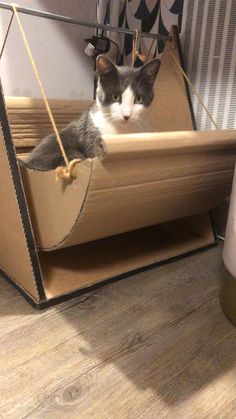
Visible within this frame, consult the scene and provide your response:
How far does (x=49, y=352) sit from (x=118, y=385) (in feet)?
0.57

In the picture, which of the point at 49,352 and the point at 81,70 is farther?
the point at 81,70

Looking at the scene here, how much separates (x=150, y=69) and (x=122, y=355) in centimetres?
76

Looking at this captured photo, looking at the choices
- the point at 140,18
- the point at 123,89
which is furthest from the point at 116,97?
the point at 140,18

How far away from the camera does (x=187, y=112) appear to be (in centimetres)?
137

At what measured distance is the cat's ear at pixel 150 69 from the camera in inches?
37.9

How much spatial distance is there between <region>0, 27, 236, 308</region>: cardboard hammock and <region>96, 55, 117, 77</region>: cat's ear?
8.1 inches

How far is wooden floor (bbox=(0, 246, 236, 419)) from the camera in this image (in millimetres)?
625

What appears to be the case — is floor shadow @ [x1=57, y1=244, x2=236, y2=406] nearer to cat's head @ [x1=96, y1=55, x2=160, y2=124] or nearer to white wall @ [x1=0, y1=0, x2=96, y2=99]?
cat's head @ [x1=96, y1=55, x2=160, y2=124]

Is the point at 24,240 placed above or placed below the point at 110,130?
below

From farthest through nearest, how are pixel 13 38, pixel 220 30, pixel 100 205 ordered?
1. pixel 13 38
2. pixel 220 30
3. pixel 100 205

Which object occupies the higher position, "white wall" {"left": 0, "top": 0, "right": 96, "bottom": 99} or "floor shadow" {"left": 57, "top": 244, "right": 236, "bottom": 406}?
"white wall" {"left": 0, "top": 0, "right": 96, "bottom": 99}

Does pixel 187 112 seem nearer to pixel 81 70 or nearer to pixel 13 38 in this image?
pixel 81 70

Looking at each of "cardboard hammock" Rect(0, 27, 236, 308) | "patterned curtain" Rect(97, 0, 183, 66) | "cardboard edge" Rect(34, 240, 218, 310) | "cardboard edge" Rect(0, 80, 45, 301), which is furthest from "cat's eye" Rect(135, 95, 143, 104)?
"patterned curtain" Rect(97, 0, 183, 66)

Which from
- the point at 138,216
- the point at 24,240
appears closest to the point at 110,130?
the point at 138,216
